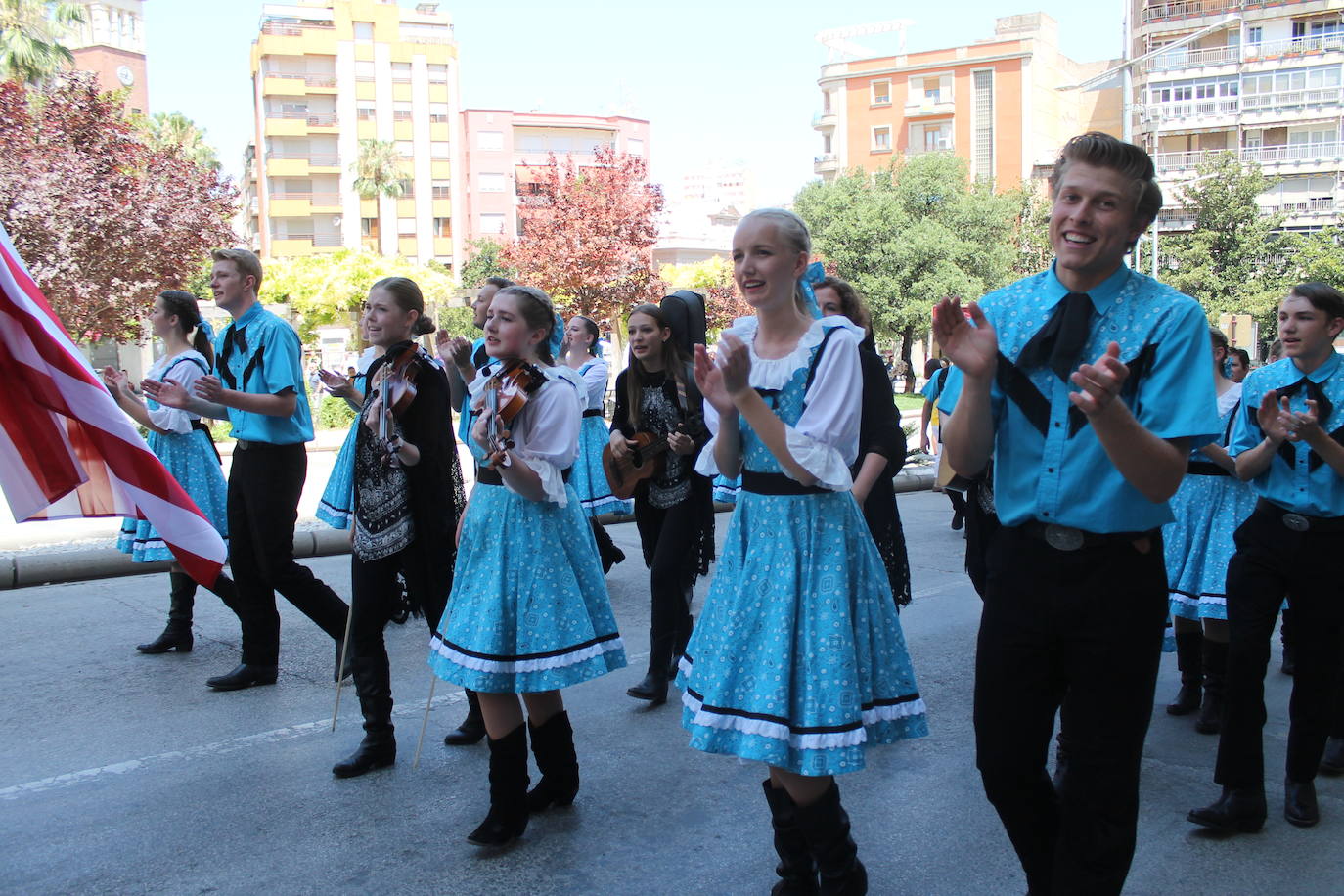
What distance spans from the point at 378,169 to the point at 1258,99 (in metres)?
49.5

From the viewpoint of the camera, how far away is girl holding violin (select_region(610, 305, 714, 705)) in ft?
19.0

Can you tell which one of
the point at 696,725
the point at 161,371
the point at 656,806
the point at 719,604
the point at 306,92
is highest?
the point at 306,92

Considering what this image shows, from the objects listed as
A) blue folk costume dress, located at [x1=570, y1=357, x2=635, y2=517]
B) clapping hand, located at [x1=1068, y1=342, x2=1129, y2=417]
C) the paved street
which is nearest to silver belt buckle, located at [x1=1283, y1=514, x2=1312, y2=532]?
the paved street

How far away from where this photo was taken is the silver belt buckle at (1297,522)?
4.04 metres

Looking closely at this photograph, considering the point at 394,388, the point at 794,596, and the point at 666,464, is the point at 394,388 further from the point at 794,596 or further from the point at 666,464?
the point at 794,596

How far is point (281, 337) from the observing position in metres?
5.73

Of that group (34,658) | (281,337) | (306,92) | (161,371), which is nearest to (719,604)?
(281,337)

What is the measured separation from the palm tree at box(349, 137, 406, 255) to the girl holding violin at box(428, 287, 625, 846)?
71169 mm

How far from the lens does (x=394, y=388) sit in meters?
4.54

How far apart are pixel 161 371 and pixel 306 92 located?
242 feet

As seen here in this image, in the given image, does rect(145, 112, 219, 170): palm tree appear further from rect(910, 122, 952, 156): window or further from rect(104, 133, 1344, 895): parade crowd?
rect(104, 133, 1344, 895): parade crowd

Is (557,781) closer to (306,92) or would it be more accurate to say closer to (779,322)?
(779,322)

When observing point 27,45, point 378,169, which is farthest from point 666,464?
point 378,169

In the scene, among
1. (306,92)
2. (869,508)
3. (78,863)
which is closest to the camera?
(78,863)
